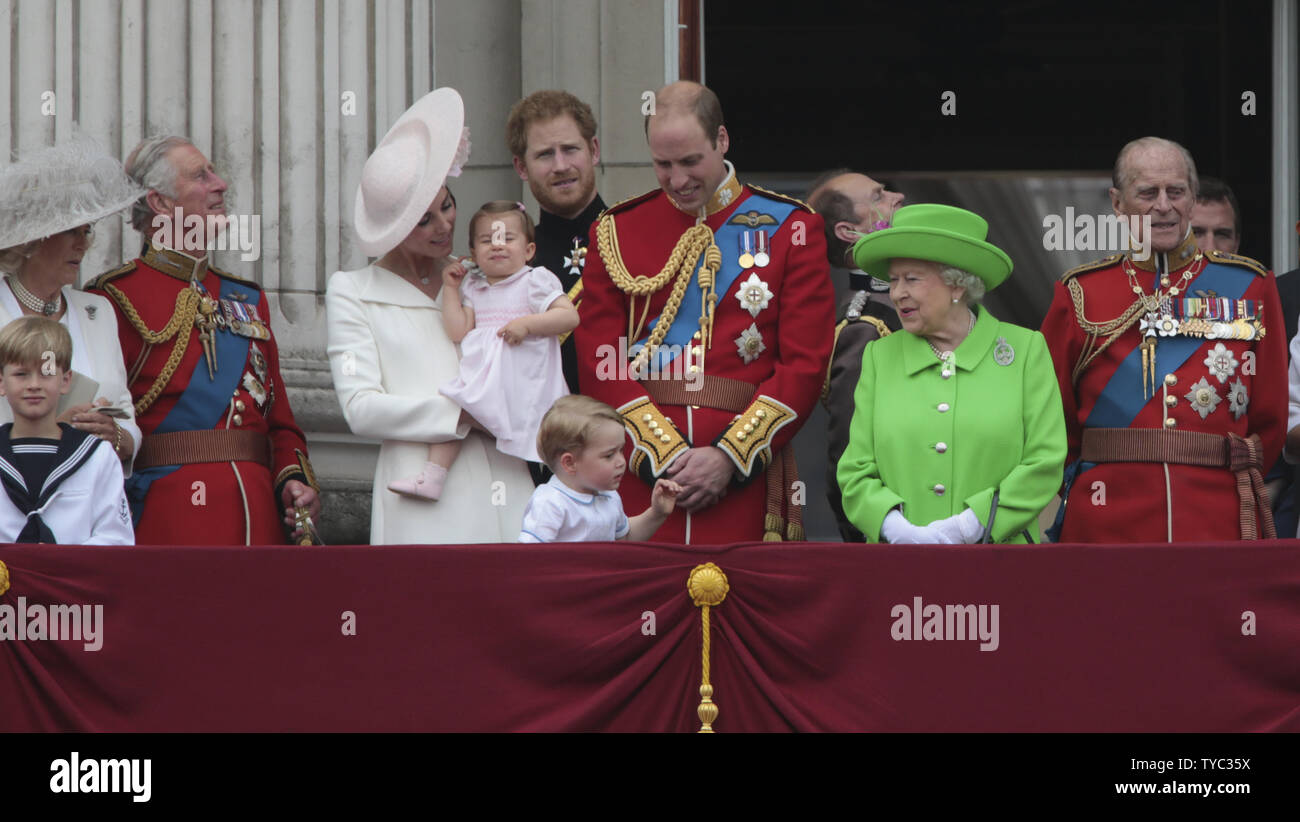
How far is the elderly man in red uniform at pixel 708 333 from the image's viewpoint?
561 centimetres

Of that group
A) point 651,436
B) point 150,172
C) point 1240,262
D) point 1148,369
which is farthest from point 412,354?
point 1240,262

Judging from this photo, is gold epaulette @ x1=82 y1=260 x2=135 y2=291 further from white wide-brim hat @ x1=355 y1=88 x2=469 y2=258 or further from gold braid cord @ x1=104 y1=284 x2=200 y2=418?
white wide-brim hat @ x1=355 y1=88 x2=469 y2=258

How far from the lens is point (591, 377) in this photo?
19.0ft

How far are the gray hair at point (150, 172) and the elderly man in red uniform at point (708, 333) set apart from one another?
1230 mm

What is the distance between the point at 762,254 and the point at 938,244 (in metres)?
0.54

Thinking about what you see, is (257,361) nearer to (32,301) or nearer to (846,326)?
(32,301)

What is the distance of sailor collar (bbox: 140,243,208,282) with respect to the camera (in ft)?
19.8

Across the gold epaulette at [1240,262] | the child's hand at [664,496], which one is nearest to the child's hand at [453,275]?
the child's hand at [664,496]

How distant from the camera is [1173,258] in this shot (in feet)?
19.4

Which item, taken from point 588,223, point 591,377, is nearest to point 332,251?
point 588,223

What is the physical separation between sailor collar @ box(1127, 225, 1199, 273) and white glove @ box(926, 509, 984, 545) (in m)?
1.08
